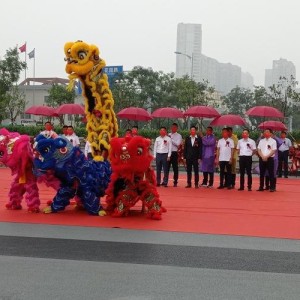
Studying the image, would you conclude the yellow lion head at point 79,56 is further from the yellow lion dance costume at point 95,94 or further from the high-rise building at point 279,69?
the high-rise building at point 279,69

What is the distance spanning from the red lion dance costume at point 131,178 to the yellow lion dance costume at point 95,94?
0.69 m

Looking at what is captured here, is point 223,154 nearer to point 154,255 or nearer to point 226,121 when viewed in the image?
point 226,121

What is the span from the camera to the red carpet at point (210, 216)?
6.51 meters

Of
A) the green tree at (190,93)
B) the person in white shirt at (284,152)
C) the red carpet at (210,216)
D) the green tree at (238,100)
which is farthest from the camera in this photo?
the green tree at (238,100)

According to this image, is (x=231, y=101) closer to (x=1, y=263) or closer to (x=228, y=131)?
(x=228, y=131)

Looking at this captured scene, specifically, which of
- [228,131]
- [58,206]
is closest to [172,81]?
[228,131]

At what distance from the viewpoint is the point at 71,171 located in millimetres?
7109

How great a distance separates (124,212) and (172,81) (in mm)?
24659

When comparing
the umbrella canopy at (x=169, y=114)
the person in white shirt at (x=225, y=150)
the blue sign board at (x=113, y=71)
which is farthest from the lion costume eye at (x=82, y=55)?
the blue sign board at (x=113, y=71)

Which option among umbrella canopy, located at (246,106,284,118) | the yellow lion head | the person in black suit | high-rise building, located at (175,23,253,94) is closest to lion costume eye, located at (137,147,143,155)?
the yellow lion head

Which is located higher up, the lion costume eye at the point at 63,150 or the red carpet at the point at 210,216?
the lion costume eye at the point at 63,150

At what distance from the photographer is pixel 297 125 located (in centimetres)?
4256

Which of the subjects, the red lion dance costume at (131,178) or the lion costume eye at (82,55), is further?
the lion costume eye at (82,55)

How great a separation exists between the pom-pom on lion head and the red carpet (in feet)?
2.41
